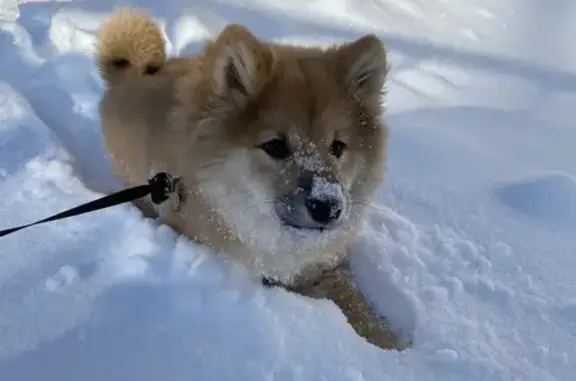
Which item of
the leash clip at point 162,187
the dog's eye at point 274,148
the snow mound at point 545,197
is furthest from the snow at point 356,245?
the dog's eye at point 274,148

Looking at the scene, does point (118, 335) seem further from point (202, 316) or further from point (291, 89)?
point (291, 89)

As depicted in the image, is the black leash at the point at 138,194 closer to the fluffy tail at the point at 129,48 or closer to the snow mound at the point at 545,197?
the fluffy tail at the point at 129,48

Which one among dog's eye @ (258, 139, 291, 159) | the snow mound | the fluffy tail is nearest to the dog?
dog's eye @ (258, 139, 291, 159)

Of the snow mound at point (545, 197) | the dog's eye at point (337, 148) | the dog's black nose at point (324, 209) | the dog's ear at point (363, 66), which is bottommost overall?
the snow mound at point (545, 197)

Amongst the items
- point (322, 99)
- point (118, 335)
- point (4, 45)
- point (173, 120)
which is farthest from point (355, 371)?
point (4, 45)

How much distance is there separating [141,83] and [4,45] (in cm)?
159

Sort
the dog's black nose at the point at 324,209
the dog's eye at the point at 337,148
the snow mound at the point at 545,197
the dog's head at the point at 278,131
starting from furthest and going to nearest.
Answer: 1. the snow mound at the point at 545,197
2. the dog's eye at the point at 337,148
3. the dog's head at the point at 278,131
4. the dog's black nose at the point at 324,209

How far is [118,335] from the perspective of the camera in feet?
5.90

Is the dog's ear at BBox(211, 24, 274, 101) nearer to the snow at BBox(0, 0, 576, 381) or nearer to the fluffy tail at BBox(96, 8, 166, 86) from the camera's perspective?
the snow at BBox(0, 0, 576, 381)

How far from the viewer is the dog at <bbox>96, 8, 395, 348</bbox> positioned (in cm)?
218

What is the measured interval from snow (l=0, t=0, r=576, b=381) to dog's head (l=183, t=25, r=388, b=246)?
0.24 m

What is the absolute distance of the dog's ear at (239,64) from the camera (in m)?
2.17

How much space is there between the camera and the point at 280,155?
2201mm

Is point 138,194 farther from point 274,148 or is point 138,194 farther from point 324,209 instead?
point 324,209
